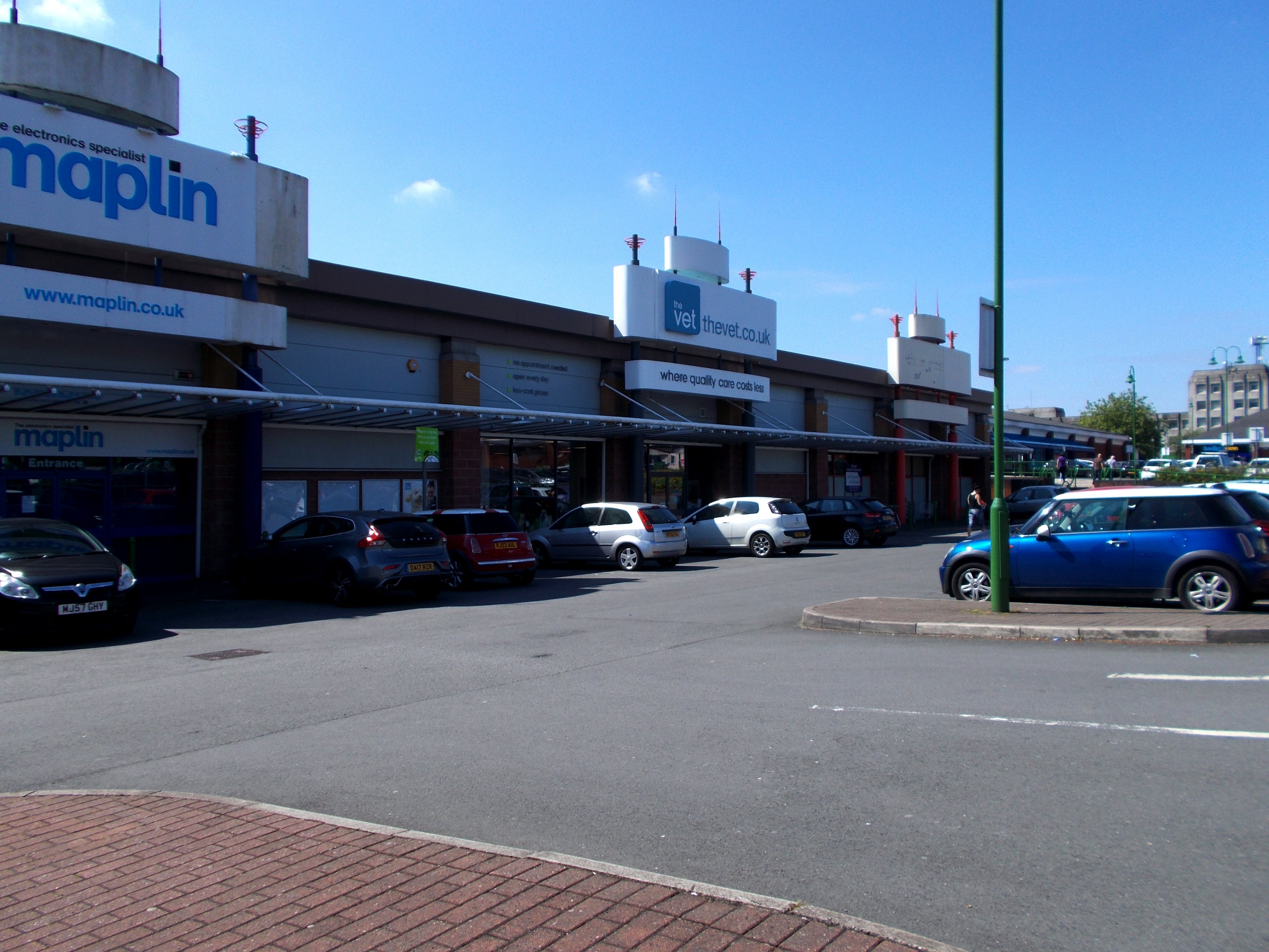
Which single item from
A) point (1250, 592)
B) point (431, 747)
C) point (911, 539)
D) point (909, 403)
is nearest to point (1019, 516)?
point (911, 539)

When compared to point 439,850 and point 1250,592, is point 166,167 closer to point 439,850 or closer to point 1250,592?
point 439,850

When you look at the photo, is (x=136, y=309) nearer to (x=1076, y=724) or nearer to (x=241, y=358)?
(x=241, y=358)

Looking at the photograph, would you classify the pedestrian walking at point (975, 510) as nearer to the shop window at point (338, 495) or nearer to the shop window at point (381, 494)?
the shop window at point (381, 494)

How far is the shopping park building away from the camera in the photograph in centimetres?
1667

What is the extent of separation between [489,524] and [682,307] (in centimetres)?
1349

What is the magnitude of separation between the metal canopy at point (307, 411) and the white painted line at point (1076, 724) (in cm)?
1211

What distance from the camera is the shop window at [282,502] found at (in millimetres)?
20812

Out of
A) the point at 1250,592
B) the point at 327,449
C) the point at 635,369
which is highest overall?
the point at 635,369

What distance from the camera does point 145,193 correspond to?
17625 millimetres

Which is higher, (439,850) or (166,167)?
(166,167)

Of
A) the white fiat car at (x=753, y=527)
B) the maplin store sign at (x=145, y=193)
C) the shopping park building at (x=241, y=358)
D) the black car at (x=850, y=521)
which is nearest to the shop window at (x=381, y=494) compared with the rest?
the shopping park building at (x=241, y=358)

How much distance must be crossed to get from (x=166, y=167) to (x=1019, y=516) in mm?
26152

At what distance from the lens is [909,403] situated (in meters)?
42.7

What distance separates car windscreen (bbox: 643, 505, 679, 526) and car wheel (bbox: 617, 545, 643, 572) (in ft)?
2.36
